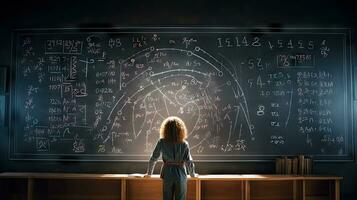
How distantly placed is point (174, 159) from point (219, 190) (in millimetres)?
1060

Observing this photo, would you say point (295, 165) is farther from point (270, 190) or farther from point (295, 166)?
point (270, 190)

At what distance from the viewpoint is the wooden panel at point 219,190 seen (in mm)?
→ 5227

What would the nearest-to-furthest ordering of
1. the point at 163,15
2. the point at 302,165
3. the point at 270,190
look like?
the point at 302,165
the point at 270,190
the point at 163,15

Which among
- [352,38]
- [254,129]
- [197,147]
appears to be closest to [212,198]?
[197,147]

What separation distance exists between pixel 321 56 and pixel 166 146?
2.49 metres

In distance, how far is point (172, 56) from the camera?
5375 millimetres

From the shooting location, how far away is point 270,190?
5.21 meters

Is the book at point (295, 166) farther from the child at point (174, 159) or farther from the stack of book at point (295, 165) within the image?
the child at point (174, 159)

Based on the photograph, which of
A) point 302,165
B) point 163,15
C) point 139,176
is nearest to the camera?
point 139,176

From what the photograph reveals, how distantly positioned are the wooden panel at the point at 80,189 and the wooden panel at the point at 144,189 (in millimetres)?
184

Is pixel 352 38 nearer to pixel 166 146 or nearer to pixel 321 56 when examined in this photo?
pixel 321 56

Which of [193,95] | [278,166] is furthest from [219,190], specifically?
[193,95]

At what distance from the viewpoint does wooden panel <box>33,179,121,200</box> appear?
17.2ft

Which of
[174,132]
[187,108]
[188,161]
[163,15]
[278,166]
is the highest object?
[163,15]
